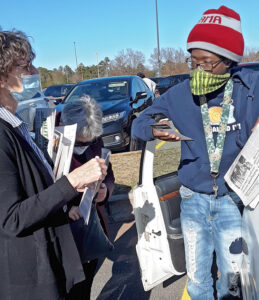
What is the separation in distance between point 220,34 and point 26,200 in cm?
144

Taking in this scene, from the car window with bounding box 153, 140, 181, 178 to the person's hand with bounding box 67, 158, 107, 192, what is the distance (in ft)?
13.8

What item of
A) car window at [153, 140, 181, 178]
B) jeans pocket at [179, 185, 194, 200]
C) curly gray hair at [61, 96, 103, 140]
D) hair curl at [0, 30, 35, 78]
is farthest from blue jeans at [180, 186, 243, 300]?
car window at [153, 140, 181, 178]

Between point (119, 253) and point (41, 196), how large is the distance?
249cm

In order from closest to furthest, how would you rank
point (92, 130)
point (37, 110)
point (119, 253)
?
point (37, 110) < point (92, 130) < point (119, 253)

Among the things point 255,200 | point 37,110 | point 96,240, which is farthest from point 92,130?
point 255,200

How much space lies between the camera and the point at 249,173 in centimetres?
169

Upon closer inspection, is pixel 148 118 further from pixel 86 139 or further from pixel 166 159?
pixel 166 159

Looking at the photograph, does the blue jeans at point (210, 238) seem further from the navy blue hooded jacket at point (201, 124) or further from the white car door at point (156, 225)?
the white car door at point (156, 225)

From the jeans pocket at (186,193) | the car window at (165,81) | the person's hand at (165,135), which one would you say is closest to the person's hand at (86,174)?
the person's hand at (165,135)

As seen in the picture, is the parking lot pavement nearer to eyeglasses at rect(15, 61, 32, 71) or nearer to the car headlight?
eyeglasses at rect(15, 61, 32, 71)

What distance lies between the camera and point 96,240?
2.15 metres

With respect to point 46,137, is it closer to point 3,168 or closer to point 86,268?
point 3,168

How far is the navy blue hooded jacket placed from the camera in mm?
1987

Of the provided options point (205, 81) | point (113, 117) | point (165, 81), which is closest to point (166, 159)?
point (113, 117)
